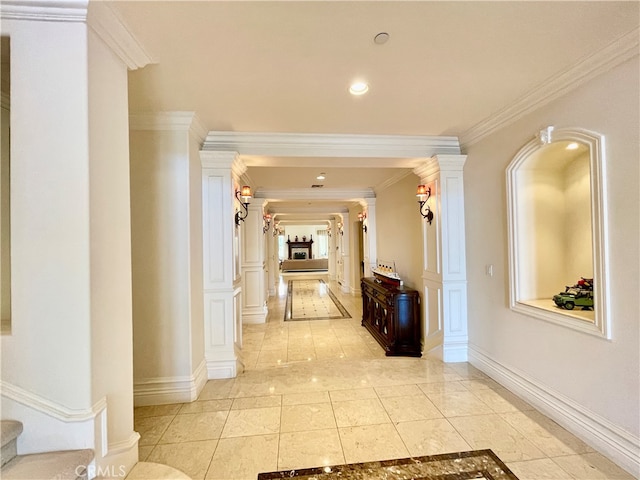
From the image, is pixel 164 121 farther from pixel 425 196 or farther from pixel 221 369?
pixel 425 196

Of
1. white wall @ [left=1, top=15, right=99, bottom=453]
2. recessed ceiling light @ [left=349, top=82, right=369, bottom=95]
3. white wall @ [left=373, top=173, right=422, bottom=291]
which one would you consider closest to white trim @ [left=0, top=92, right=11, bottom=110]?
white wall @ [left=1, top=15, right=99, bottom=453]

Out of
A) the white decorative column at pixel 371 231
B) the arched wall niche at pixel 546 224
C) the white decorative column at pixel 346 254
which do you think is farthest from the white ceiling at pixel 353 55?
the white decorative column at pixel 346 254

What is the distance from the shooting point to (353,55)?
1.77 metres

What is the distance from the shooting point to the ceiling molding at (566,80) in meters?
1.68

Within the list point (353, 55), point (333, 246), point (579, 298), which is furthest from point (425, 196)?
point (333, 246)

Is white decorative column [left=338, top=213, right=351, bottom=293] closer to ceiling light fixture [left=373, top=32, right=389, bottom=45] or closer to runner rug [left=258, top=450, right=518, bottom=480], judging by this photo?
runner rug [left=258, top=450, right=518, bottom=480]

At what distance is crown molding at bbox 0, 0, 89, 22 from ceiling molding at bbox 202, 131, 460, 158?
5.79 feet

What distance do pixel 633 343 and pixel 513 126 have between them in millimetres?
1894

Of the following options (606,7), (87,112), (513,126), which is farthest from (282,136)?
(606,7)

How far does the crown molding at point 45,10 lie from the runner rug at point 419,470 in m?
2.60

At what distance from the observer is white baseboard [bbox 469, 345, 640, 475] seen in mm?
1722

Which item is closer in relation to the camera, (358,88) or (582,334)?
(582,334)

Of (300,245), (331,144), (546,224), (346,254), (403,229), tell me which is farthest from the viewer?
(300,245)

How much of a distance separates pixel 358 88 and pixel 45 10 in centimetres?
177
